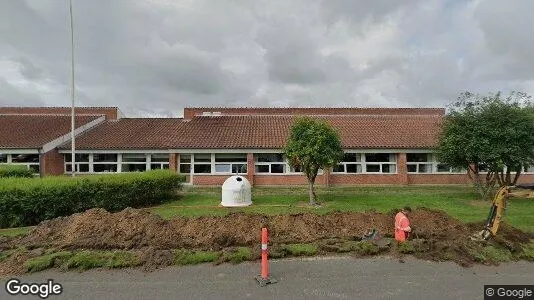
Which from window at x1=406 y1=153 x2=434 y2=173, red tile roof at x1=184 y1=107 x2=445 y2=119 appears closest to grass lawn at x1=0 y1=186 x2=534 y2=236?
window at x1=406 y1=153 x2=434 y2=173

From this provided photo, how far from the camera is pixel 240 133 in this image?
25875mm

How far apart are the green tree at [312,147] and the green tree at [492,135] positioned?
17.8 feet

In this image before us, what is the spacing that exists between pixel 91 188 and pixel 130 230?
5.63 m

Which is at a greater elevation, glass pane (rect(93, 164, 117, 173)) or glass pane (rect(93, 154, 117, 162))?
glass pane (rect(93, 154, 117, 162))

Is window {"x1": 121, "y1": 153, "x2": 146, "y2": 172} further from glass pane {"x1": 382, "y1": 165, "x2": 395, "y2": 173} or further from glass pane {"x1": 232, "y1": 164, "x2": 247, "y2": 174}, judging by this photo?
glass pane {"x1": 382, "y1": 165, "x2": 395, "y2": 173}

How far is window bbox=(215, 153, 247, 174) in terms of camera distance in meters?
23.5

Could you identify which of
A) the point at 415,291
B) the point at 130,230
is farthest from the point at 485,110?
the point at 130,230

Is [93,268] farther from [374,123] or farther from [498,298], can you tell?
[374,123]

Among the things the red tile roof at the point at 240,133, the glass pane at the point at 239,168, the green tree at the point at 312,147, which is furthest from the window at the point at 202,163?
the green tree at the point at 312,147

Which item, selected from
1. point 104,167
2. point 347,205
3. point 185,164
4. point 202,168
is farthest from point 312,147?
point 104,167

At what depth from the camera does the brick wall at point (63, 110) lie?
109 ft

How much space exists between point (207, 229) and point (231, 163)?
15.2 meters

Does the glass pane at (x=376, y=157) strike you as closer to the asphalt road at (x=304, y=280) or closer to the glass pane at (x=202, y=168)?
the glass pane at (x=202, y=168)

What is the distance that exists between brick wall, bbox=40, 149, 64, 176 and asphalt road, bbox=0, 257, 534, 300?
19.5 m
